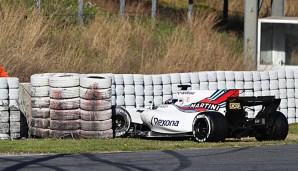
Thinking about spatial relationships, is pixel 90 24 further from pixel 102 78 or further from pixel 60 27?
pixel 102 78

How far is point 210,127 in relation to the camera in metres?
14.8

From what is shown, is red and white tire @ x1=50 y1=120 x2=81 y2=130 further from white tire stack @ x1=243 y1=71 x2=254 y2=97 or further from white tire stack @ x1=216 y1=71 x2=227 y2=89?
white tire stack @ x1=243 y1=71 x2=254 y2=97

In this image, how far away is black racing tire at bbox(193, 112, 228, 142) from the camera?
14820 mm

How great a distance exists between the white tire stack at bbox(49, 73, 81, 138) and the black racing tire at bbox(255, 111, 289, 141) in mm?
3452

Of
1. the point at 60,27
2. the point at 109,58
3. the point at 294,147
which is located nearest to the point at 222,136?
the point at 294,147

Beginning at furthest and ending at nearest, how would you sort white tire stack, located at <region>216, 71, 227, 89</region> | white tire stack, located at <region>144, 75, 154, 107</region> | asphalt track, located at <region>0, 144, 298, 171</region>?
white tire stack, located at <region>216, 71, 227, 89</region>
white tire stack, located at <region>144, 75, 154, 107</region>
asphalt track, located at <region>0, 144, 298, 171</region>

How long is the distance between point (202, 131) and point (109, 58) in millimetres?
8618

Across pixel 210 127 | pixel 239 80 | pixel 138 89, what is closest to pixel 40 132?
pixel 138 89

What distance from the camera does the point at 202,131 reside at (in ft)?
49.6

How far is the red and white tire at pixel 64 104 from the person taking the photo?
1566 cm

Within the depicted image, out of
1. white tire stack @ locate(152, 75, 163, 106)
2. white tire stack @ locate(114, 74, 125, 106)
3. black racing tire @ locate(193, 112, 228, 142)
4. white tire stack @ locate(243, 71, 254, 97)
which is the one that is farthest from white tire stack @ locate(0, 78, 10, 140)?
white tire stack @ locate(243, 71, 254, 97)

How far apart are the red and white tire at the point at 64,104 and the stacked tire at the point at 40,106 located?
200 mm

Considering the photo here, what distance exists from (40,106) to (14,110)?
0.53 metres

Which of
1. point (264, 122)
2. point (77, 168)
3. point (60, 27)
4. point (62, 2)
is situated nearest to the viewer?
point (77, 168)
